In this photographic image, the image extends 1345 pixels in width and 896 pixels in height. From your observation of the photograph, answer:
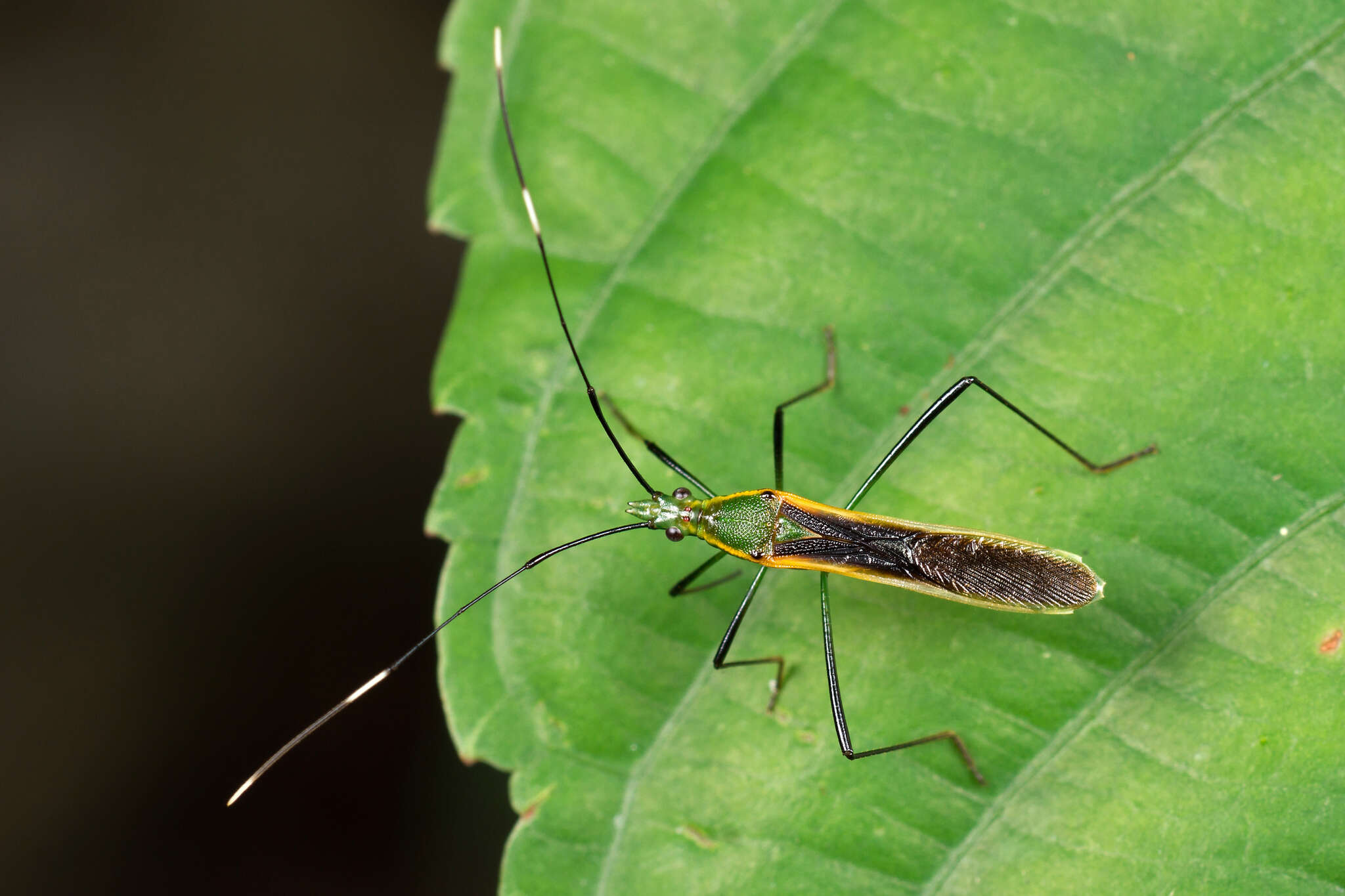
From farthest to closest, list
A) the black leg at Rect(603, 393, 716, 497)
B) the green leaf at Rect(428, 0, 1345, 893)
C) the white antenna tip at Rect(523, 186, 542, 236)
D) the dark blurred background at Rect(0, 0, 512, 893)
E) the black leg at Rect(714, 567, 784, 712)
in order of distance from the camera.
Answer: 1. the dark blurred background at Rect(0, 0, 512, 893)
2. the black leg at Rect(603, 393, 716, 497)
3. the black leg at Rect(714, 567, 784, 712)
4. the white antenna tip at Rect(523, 186, 542, 236)
5. the green leaf at Rect(428, 0, 1345, 893)

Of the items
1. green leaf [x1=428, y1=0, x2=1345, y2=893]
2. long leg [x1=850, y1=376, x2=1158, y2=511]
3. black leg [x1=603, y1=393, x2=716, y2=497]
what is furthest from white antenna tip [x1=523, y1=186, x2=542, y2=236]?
long leg [x1=850, y1=376, x2=1158, y2=511]

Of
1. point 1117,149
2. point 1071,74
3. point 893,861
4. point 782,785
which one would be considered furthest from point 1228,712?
point 1071,74

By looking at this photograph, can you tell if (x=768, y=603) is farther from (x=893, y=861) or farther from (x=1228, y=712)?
(x=1228, y=712)

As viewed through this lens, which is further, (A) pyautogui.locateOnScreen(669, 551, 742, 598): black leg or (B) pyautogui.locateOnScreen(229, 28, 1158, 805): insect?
(A) pyautogui.locateOnScreen(669, 551, 742, 598): black leg

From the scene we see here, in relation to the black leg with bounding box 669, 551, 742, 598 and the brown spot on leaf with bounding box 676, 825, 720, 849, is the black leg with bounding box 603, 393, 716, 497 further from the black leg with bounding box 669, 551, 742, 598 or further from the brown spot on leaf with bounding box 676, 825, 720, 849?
the brown spot on leaf with bounding box 676, 825, 720, 849

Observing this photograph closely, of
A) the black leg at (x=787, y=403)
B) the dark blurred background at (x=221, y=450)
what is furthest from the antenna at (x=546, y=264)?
the dark blurred background at (x=221, y=450)

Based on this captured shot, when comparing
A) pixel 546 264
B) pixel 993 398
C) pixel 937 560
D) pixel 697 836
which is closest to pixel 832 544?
pixel 937 560
